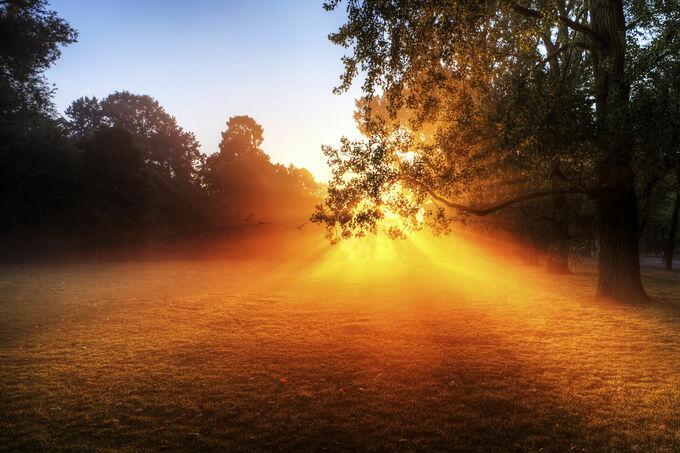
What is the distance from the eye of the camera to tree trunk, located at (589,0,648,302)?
9.94 m

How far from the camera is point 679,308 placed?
1196cm

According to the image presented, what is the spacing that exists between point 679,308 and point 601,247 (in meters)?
2.93

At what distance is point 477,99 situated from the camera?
1412 centimetres

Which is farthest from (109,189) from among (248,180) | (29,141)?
(248,180)

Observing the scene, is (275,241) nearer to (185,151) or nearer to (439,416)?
(185,151)

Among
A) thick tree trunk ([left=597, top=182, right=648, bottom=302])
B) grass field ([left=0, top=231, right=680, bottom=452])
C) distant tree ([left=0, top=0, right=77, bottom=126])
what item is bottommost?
grass field ([left=0, top=231, right=680, bottom=452])

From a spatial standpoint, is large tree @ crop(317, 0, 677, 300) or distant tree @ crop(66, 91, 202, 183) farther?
distant tree @ crop(66, 91, 202, 183)

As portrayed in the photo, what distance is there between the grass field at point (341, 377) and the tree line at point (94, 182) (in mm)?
26917

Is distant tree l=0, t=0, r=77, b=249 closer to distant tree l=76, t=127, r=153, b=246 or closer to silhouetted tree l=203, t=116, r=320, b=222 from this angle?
distant tree l=76, t=127, r=153, b=246

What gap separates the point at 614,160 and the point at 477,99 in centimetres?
535

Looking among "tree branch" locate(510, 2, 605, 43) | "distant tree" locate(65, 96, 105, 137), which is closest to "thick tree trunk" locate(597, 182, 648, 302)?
"tree branch" locate(510, 2, 605, 43)

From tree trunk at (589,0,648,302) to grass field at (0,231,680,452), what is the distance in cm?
118

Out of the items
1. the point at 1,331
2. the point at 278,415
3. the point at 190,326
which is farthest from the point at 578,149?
the point at 1,331

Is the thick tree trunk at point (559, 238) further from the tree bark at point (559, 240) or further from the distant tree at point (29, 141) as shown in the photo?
the distant tree at point (29, 141)
